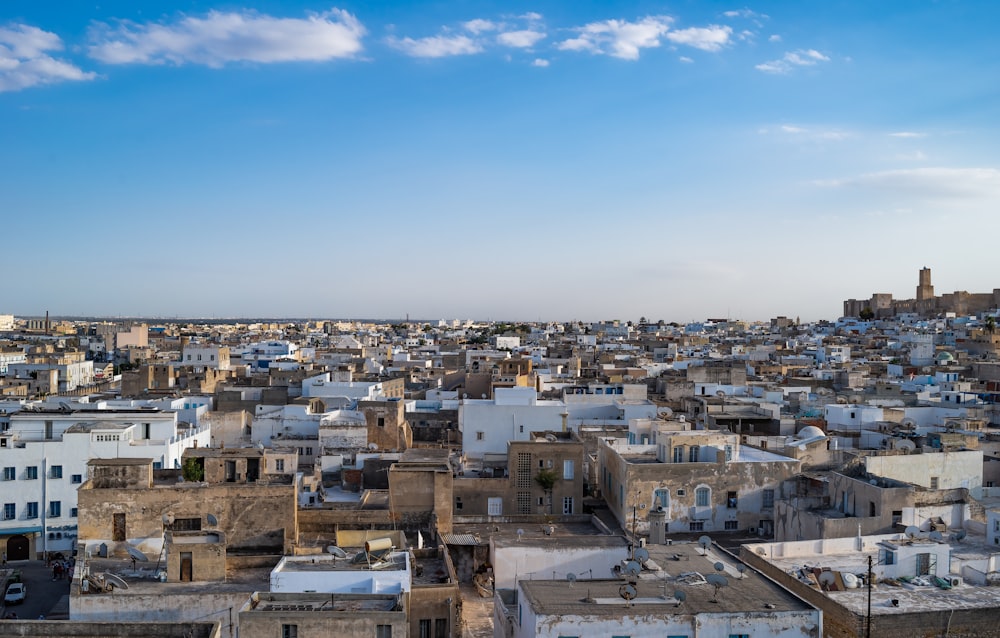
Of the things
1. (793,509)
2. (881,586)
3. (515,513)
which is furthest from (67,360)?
(881,586)

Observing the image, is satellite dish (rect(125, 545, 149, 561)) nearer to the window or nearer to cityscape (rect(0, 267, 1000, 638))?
cityscape (rect(0, 267, 1000, 638))

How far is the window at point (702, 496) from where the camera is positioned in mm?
25922

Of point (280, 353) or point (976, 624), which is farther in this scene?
point (280, 353)

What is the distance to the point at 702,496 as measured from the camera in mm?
25938

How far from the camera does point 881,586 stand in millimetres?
17109

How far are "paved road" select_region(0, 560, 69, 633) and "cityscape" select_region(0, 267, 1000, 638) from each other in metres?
0.20

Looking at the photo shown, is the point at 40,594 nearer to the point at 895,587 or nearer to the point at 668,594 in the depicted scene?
the point at 668,594

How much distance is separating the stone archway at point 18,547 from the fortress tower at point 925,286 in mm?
142401

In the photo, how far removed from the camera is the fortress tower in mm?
144875

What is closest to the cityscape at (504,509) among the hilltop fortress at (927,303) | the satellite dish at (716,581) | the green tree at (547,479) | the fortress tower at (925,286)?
→ the green tree at (547,479)

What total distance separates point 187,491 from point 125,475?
1.75 m

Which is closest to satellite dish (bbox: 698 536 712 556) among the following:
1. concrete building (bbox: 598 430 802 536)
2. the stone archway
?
concrete building (bbox: 598 430 802 536)

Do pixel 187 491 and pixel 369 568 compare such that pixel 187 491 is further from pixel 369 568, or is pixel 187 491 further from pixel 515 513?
pixel 515 513

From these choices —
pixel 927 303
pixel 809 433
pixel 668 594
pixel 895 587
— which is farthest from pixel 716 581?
pixel 927 303
